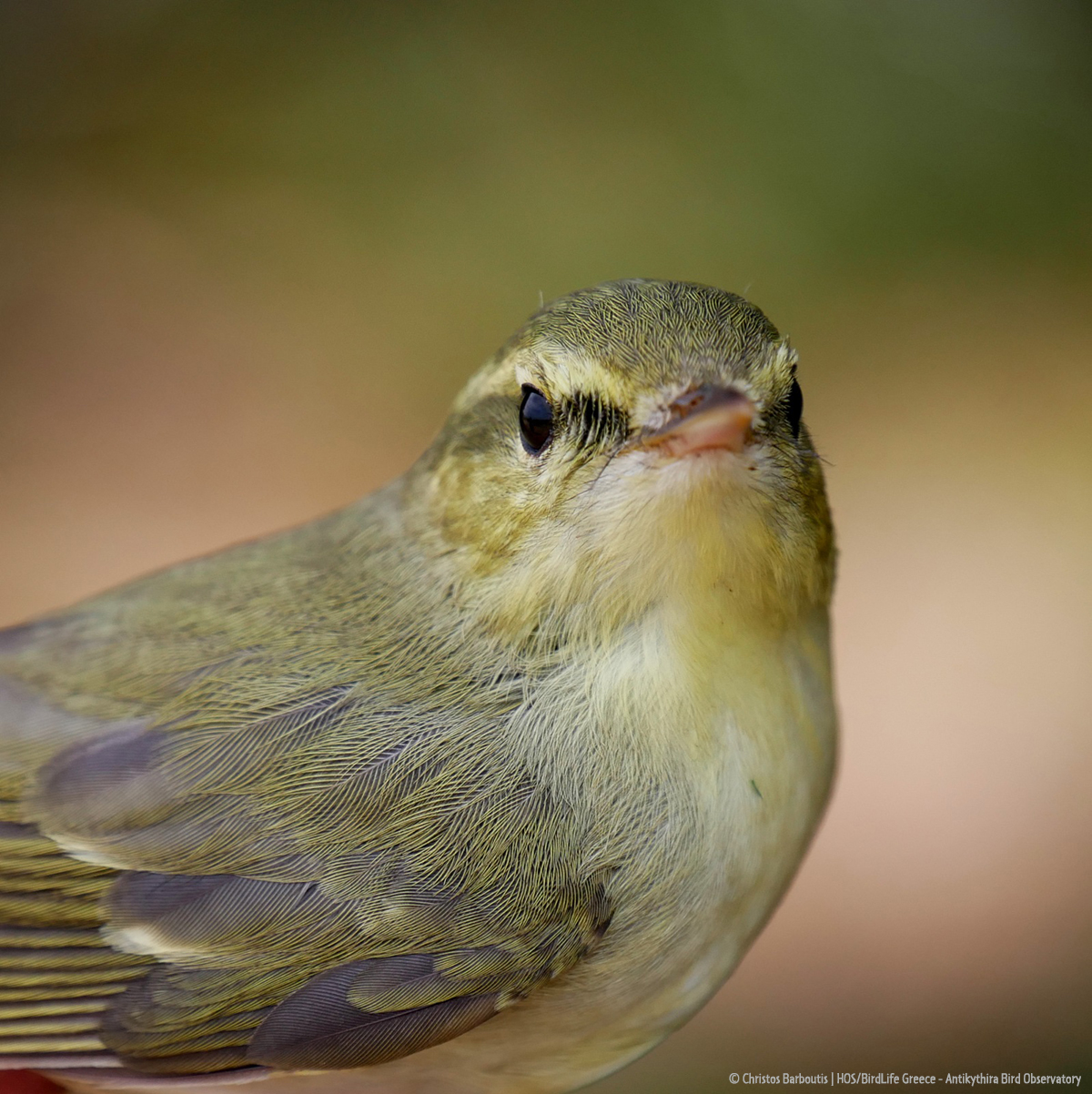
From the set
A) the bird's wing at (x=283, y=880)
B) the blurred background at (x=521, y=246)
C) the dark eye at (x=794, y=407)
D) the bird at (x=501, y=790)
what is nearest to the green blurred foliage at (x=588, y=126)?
the blurred background at (x=521, y=246)

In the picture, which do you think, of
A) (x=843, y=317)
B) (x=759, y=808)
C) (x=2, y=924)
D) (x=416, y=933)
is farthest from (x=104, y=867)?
(x=843, y=317)

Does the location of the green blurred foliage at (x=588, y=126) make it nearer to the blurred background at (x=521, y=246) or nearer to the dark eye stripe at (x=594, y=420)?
the blurred background at (x=521, y=246)

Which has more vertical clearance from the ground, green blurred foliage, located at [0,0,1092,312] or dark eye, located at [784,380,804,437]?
green blurred foliage, located at [0,0,1092,312]

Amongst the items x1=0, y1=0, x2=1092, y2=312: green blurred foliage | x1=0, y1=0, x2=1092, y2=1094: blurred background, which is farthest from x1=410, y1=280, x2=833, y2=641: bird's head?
x1=0, y1=0, x2=1092, y2=312: green blurred foliage

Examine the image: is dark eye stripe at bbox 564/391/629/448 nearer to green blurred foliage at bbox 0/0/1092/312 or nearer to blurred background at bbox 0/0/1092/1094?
blurred background at bbox 0/0/1092/1094

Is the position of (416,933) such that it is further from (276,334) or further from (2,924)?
(276,334)

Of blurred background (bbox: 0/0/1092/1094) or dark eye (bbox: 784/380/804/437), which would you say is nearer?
dark eye (bbox: 784/380/804/437)

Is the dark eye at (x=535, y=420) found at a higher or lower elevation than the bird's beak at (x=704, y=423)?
higher
